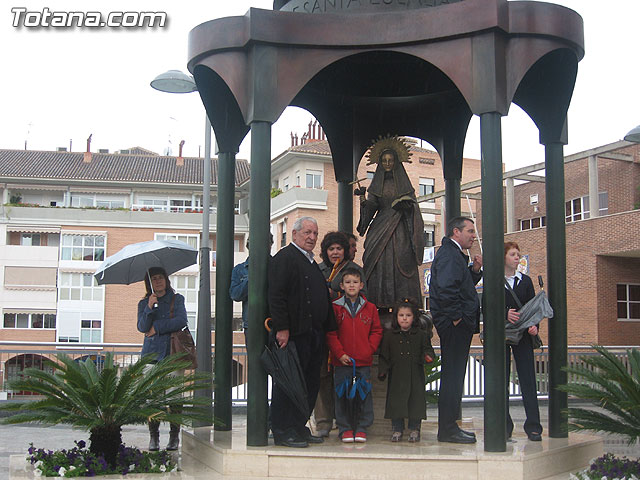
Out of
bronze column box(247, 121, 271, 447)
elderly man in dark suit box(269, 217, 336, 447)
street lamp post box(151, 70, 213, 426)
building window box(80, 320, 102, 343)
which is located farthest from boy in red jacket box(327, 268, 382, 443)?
building window box(80, 320, 102, 343)

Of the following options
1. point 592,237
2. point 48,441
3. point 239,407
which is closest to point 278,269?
point 48,441

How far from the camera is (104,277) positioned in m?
10.6

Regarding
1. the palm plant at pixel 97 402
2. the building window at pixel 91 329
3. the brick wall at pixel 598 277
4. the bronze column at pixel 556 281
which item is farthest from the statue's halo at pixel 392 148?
the building window at pixel 91 329

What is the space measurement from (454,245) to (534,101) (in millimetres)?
2538

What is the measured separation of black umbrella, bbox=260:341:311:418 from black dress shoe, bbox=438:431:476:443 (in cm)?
145

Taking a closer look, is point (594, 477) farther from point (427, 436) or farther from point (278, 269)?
point (278, 269)

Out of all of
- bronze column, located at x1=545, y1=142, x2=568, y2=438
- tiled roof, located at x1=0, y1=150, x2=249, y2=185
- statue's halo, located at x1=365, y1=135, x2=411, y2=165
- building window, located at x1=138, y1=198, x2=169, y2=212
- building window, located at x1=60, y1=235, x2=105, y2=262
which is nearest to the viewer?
bronze column, located at x1=545, y1=142, x2=568, y2=438

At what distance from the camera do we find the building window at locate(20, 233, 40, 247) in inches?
2522

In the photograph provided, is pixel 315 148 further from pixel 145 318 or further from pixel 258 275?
pixel 258 275

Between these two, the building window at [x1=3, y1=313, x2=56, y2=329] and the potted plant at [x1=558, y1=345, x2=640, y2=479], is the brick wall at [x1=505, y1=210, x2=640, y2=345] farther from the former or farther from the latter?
the building window at [x1=3, y1=313, x2=56, y2=329]

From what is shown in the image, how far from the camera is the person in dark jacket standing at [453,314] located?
801cm

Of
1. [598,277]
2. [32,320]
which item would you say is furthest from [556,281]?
[32,320]

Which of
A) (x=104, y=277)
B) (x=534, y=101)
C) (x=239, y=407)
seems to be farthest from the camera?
(x=239, y=407)

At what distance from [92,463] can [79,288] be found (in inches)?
2292
